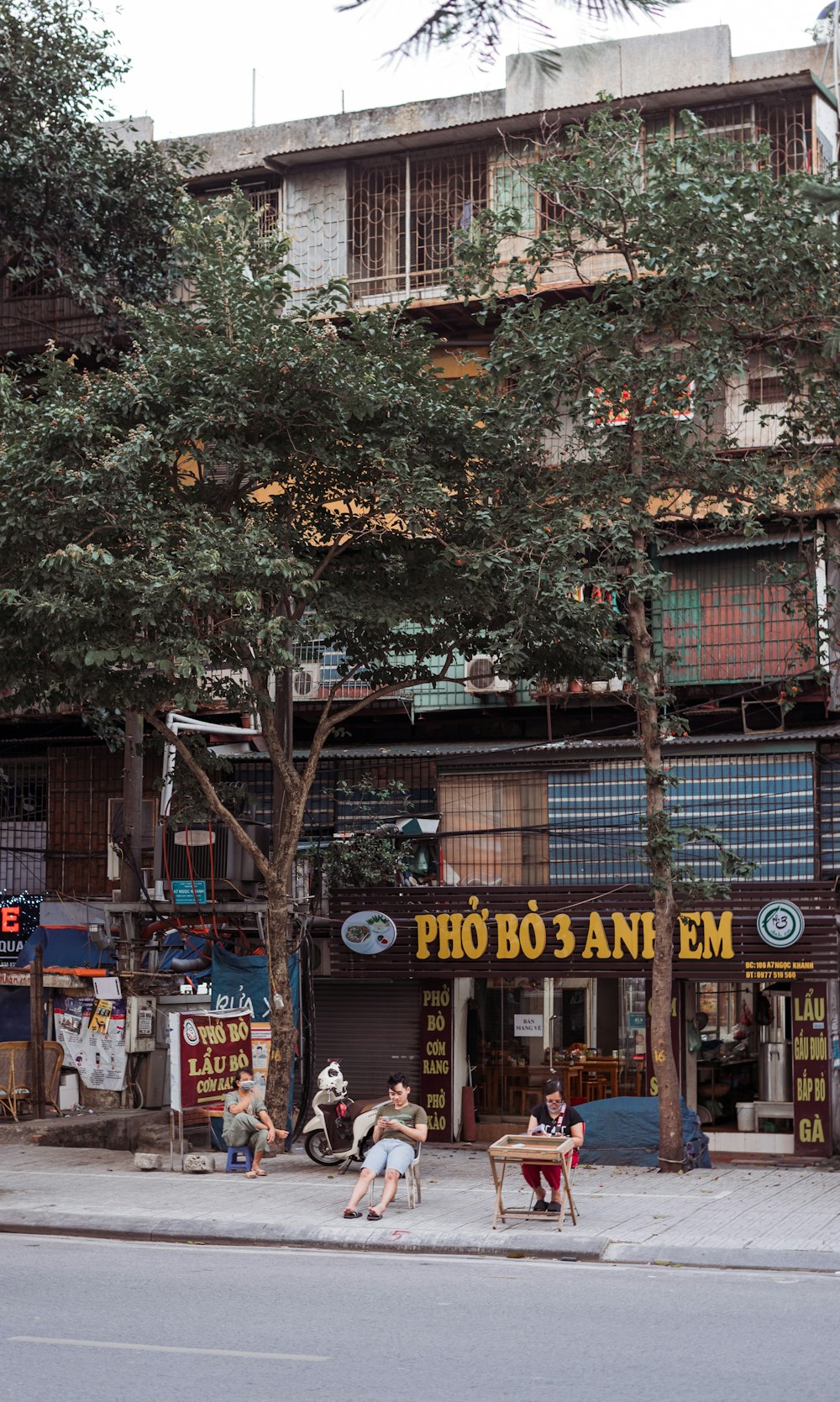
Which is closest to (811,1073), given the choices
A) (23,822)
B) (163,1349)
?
(163,1349)

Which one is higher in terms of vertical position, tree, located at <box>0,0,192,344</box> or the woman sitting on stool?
tree, located at <box>0,0,192,344</box>

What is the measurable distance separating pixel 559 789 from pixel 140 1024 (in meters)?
7.05

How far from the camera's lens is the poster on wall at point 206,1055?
1714 centimetres

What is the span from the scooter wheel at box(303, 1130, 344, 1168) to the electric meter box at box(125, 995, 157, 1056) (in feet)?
19.6

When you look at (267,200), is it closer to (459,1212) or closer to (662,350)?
(662,350)

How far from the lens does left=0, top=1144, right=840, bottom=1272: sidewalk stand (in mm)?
12266

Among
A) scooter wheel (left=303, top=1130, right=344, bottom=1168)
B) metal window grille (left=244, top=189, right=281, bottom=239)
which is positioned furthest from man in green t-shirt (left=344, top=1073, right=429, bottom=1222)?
metal window grille (left=244, top=189, right=281, bottom=239)

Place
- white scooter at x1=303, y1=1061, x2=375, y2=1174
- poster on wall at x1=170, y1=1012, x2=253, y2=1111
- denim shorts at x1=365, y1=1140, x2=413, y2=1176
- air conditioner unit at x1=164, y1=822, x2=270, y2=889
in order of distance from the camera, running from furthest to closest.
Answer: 1. air conditioner unit at x1=164, y1=822, x2=270, y2=889
2. poster on wall at x1=170, y1=1012, x2=253, y2=1111
3. white scooter at x1=303, y1=1061, x2=375, y2=1174
4. denim shorts at x1=365, y1=1140, x2=413, y2=1176

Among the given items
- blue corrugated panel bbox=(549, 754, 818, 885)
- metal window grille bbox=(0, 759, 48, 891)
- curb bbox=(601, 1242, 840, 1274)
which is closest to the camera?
curb bbox=(601, 1242, 840, 1274)

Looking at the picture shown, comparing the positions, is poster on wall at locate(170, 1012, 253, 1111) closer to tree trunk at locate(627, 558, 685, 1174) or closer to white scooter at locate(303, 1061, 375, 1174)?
white scooter at locate(303, 1061, 375, 1174)

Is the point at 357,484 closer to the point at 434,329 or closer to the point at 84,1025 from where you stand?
the point at 434,329

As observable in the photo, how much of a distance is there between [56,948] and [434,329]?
36.3ft

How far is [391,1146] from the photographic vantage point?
542 inches

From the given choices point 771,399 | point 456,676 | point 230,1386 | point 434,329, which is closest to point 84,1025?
point 456,676
